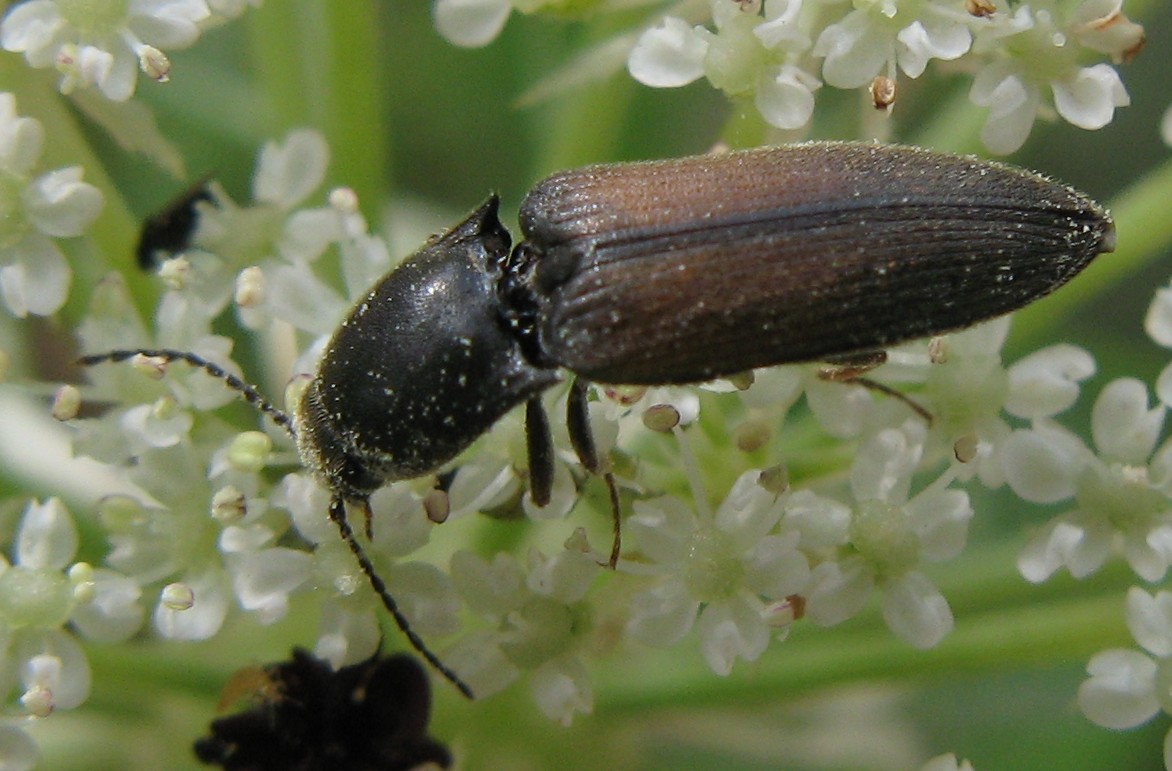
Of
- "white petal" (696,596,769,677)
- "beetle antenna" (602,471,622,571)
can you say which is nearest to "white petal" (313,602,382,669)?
"beetle antenna" (602,471,622,571)

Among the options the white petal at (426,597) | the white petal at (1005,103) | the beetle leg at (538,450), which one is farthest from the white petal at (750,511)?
the white petal at (1005,103)

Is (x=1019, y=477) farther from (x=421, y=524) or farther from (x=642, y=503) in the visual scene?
(x=421, y=524)

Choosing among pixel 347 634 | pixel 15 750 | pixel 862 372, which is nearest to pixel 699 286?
pixel 862 372

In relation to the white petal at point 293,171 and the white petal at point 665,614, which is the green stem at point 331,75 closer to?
the white petal at point 293,171

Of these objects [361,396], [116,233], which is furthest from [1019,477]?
[116,233]

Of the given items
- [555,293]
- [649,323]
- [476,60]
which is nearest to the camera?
[649,323]

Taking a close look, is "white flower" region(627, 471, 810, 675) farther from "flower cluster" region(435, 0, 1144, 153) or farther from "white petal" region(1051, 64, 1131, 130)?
"white petal" region(1051, 64, 1131, 130)
